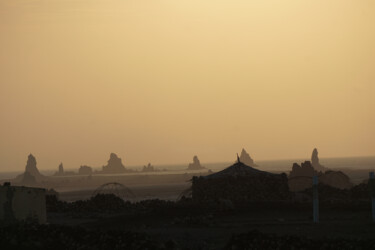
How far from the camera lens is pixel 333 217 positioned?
31.0 meters

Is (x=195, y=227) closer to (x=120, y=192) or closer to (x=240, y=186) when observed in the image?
(x=240, y=186)

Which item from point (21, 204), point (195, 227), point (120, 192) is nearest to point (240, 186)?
point (195, 227)

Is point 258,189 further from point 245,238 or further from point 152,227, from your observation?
point 245,238

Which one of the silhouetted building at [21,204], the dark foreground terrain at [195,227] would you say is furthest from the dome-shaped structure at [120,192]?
the silhouetted building at [21,204]

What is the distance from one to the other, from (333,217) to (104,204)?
13191mm

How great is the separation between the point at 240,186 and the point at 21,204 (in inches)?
671

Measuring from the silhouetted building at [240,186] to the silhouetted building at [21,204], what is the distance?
47.9 ft

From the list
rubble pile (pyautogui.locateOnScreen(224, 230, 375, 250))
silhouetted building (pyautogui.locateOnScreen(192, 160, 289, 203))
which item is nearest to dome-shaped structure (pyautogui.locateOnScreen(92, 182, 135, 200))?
silhouetted building (pyautogui.locateOnScreen(192, 160, 289, 203))

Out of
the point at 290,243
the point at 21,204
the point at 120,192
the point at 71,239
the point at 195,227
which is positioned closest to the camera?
the point at 290,243

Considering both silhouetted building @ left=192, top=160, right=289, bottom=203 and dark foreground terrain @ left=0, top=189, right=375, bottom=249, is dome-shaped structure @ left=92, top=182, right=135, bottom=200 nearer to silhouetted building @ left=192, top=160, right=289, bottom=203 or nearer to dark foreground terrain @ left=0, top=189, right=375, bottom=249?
silhouetted building @ left=192, top=160, right=289, bottom=203

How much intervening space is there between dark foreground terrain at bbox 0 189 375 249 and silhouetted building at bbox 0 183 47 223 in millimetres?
968

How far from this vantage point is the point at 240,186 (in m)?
42.5

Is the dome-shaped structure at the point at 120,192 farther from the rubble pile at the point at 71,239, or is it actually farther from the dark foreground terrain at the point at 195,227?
the rubble pile at the point at 71,239

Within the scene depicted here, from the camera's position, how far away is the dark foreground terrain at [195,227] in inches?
882
